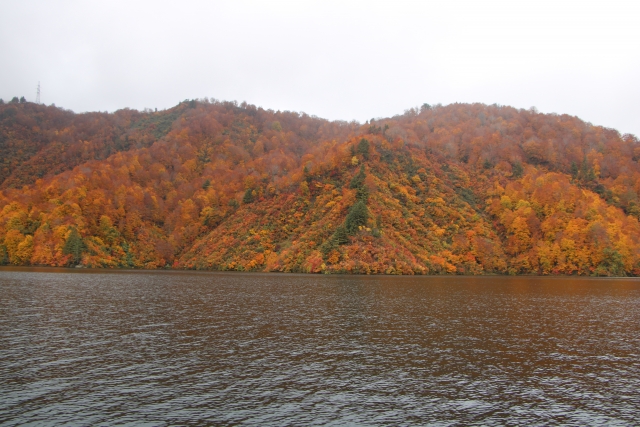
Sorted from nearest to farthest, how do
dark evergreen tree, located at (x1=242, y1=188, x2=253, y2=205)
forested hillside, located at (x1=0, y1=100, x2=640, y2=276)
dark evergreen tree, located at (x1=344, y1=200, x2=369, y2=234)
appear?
1. dark evergreen tree, located at (x1=344, y1=200, x2=369, y2=234)
2. forested hillside, located at (x1=0, y1=100, x2=640, y2=276)
3. dark evergreen tree, located at (x1=242, y1=188, x2=253, y2=205)

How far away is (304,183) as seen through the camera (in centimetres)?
17788

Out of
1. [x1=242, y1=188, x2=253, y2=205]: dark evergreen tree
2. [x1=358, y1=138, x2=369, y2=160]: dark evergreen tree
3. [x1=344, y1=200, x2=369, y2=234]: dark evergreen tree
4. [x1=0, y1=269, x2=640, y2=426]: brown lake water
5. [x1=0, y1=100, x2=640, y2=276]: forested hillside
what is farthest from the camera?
[x1=242, y1=188, x2=253, y2=205]: dark evergreen tree

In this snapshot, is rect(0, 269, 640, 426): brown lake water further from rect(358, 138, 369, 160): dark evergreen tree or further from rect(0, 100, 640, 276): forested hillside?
rect(358, 138, 369, 160): dark evergreen tree

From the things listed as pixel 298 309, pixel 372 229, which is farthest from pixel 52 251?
pixel 298 309

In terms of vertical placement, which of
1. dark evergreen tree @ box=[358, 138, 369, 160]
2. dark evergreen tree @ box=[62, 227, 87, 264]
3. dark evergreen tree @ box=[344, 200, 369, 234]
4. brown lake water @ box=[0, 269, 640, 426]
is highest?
dark evergreen tree @ box=[358, 138, 369, 160]

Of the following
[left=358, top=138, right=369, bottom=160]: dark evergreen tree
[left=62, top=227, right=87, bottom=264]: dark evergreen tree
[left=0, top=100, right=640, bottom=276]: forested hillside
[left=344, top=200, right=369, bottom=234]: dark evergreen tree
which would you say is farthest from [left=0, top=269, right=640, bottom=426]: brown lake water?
[left=358, top=138, right=369, bottom=160]: dark evergreen tree

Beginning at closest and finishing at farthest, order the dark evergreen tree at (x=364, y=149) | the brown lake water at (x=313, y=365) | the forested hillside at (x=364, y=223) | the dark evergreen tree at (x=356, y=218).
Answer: the brown lake water at (x=313, y=365), the dark evergreen tree at (x=356, y=218), the forested hillside at (x=364, y=223), the dark evergreen tree at (x=364, y=149)

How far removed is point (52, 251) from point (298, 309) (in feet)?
459

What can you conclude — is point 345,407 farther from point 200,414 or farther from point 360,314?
point 360,314

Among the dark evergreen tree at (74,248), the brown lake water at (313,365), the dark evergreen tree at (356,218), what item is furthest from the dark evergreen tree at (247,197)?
the brown lake water at (313,365)

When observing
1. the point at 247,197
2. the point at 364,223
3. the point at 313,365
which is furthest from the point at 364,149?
the point at 313,365

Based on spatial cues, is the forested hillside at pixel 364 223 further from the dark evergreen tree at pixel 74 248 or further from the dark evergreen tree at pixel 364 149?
the dark evergreen tree at pixel 364 149

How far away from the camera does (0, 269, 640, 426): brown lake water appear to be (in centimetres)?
2162

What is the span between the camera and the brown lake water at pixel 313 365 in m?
21.6
